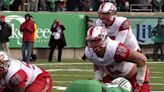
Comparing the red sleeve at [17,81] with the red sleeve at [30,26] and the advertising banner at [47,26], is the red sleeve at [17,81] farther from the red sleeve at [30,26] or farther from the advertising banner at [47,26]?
the advertising banner at [47,26]

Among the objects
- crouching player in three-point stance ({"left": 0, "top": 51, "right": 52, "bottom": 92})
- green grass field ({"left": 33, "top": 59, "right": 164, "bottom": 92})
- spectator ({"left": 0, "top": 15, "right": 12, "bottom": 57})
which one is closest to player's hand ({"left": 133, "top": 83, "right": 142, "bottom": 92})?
crouching player in three-point stance ({"left": 0, "top": 51, "right": 52, "bottom": 92})

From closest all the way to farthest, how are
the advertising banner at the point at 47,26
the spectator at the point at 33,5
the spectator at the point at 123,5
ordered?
1. the advertising banner at the point at 47,26
2. the spectator at the point at 33,5
3. the spectator at the point at 123,5

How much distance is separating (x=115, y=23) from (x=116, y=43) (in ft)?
3.14

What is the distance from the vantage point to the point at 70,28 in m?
26.8

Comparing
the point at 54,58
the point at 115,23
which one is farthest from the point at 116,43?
the point at 54,58

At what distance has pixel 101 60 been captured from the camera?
7812mm

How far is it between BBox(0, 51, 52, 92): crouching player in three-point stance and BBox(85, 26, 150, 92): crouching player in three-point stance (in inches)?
33.8

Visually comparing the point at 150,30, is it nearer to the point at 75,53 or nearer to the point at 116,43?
the point at 75,53

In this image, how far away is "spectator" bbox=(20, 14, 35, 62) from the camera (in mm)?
23156

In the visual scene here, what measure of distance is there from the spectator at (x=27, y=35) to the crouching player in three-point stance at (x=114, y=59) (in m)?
15.0

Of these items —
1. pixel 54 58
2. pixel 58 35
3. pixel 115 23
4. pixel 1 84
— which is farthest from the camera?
pixel 54 58

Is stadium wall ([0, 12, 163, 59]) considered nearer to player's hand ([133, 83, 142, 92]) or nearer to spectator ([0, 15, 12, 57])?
spectator ([0, 15, 12, 57])

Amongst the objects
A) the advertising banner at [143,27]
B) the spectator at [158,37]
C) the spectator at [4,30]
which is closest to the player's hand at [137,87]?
the spectator at [4,30]

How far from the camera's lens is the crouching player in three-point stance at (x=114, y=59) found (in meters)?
7.41
